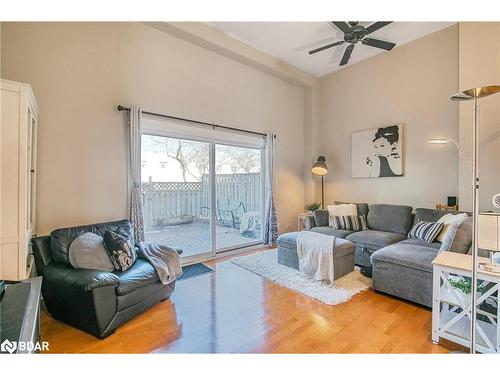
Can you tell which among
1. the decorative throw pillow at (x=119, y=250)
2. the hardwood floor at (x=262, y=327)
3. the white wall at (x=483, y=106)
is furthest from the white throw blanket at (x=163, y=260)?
the white wall at (x=483, y=106)

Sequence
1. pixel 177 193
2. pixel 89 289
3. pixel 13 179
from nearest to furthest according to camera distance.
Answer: pixel 13 179 → pixel 89 289 → pixel 177 193

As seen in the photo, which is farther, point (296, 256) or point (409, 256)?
point (296, 256)

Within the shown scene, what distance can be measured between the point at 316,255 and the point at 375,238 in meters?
1.06

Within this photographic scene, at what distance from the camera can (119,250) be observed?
232cm

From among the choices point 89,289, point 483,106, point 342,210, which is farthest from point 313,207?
point 89,289

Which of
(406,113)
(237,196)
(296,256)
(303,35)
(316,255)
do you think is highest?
(303,35)

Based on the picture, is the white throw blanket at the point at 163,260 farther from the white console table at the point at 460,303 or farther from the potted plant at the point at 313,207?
the potted plant at the point at 313,207

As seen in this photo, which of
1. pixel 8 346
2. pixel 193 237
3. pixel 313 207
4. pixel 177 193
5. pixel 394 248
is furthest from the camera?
pixel 313 207

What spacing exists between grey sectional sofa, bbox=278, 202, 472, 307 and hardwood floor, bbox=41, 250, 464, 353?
0.62 ft

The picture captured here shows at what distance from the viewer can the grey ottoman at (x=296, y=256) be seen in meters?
2.96

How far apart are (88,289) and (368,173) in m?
4.45

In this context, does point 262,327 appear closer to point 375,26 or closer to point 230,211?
point 230,211

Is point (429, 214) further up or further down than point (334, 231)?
further up
